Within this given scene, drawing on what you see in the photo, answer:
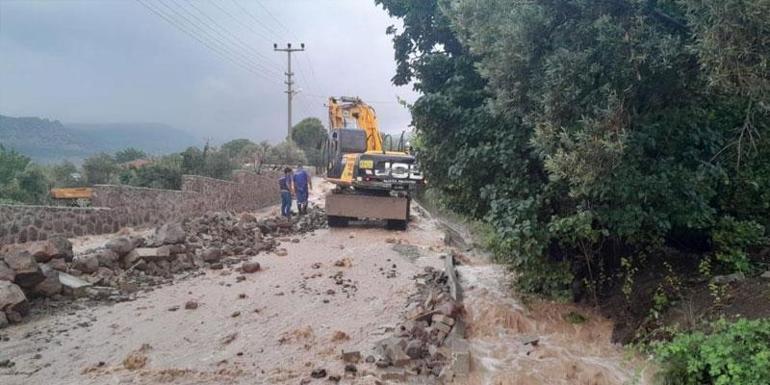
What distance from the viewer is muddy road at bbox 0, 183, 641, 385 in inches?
225

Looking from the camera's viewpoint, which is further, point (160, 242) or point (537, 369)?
point (160, 242)

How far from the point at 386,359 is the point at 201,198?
12653 mm

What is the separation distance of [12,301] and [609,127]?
23.9 feet

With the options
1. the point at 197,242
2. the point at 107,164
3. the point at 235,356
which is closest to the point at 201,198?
the point at 197,242

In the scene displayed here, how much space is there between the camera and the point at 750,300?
536 cm

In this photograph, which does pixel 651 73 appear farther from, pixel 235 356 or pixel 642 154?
pixel 235 356

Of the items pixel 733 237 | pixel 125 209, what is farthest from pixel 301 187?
pixel 733 237

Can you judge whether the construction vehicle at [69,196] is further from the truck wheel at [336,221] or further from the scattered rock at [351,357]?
the scattered rock at [351,357]

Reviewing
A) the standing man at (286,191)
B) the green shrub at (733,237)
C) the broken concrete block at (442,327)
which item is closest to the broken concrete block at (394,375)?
the broken concrete block at (442,327)

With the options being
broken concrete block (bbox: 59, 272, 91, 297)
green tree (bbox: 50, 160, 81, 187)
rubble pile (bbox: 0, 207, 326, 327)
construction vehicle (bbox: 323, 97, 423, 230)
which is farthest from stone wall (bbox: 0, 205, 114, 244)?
green tree (bbox: 50, 160, 81, 187)

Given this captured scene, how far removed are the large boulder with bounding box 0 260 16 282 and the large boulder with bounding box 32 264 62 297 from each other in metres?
0.41

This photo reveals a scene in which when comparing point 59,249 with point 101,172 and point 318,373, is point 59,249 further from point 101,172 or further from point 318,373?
point 101,172

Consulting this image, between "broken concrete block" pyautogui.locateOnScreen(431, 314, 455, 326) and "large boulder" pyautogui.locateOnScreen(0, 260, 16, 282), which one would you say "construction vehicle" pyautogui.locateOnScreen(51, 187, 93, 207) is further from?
"broken concrete block" pyautogui.locateOnScreen(431, 314, 455, 326)

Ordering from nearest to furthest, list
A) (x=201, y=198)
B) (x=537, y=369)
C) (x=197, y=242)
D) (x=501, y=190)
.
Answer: (x=537, y=369)
(x=501, y=190)
(x=197, y=242)
(x=201, y=198)
